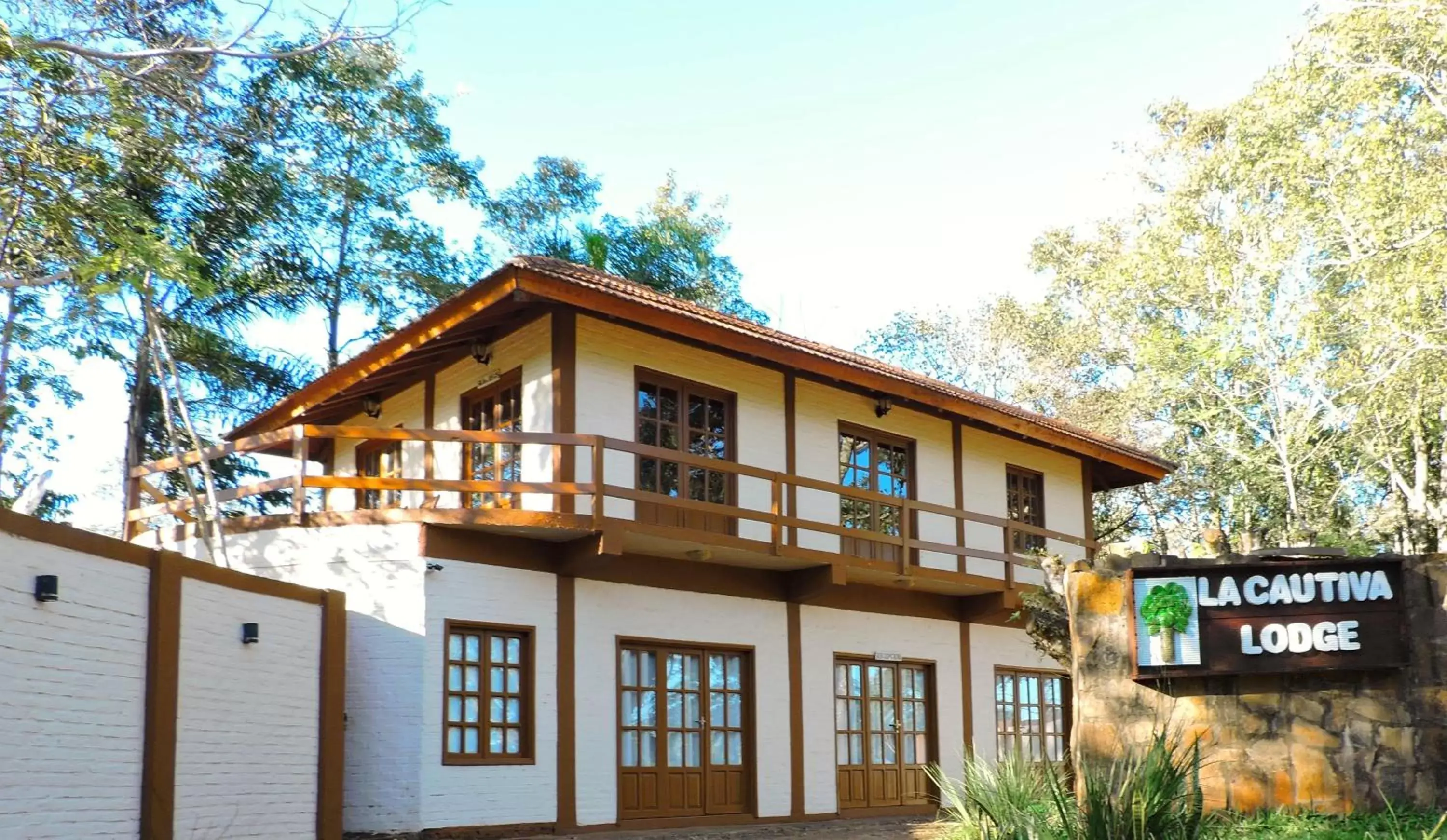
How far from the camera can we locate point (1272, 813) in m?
9.99

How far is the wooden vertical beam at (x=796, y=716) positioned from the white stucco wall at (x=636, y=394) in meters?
1.20

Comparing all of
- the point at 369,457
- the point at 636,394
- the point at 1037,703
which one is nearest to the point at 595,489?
the point at 636,394

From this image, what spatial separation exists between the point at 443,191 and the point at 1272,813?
21766mm

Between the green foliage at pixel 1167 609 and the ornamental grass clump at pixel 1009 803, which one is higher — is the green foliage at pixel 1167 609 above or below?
above

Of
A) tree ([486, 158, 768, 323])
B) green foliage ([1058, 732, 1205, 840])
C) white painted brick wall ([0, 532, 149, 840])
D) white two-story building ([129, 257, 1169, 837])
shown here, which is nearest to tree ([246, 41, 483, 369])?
tree ([486, 158, 768, 323])

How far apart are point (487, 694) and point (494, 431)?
2.86 metres

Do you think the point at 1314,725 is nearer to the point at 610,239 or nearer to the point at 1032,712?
the point at 1032,712

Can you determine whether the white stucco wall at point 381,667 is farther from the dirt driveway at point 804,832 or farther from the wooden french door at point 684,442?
the wooden french door at point 684,442

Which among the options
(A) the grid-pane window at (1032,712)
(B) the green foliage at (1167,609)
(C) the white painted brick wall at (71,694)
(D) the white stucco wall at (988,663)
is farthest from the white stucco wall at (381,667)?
(A) the grid-pane window at (1032,712)

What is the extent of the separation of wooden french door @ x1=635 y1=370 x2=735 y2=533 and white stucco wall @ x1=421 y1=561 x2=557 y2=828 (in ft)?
5.53

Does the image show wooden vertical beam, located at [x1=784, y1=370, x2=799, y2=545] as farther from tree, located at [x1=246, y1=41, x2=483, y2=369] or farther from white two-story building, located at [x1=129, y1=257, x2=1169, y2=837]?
tree, located at [x1=246, y1=41, x2=483, y2=369]

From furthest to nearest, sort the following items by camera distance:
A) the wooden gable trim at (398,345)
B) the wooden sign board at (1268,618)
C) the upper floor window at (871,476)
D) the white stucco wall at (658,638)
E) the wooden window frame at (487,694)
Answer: the upper floor window at (871,476) → the white stucco wall at (658,638) → the wooden gable trim at (398,345) → the wooden window frame at (487,694) → the wooden sign board at (1268,618)

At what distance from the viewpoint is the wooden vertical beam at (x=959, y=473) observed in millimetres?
18688

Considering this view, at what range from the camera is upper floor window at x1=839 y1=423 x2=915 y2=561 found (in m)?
17.5
